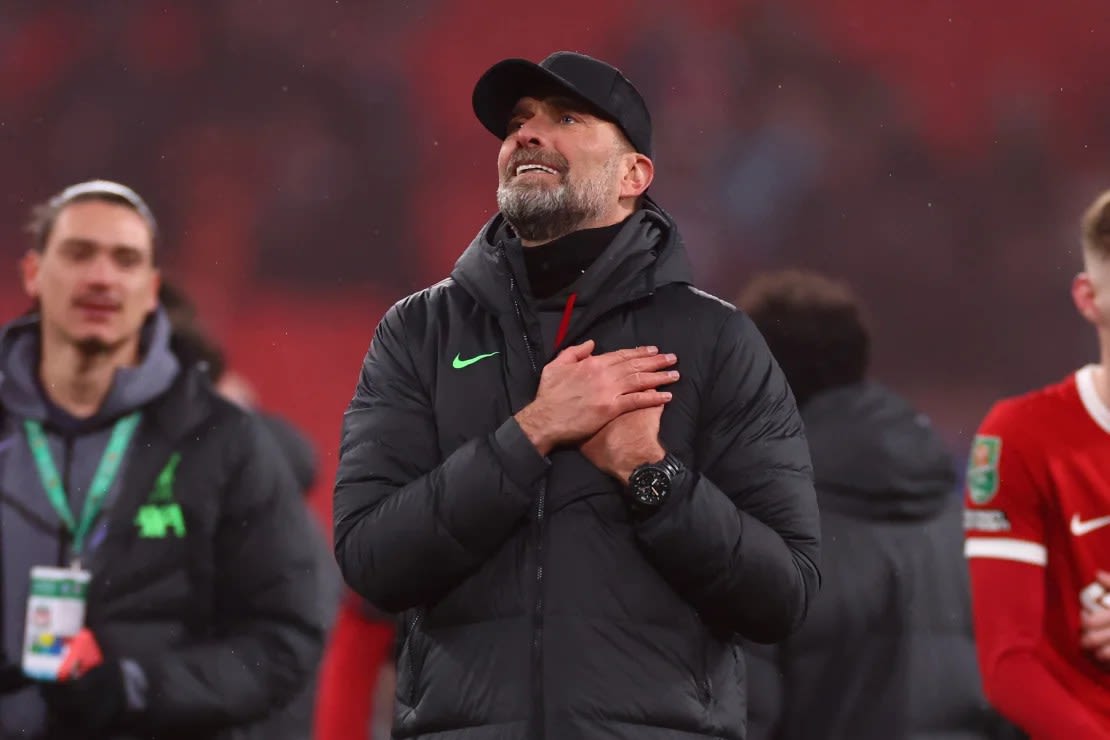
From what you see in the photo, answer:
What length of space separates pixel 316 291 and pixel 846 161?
Answer: 11.7ft

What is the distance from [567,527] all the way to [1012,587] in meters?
1.34

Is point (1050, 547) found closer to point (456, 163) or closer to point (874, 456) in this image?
point (874, 456)

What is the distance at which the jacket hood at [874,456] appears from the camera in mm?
3422

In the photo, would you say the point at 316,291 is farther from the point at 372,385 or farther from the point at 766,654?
the point at 372,385

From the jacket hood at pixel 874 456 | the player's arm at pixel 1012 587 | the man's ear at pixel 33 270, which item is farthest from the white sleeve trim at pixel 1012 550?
the man's ear at pixel 33 270

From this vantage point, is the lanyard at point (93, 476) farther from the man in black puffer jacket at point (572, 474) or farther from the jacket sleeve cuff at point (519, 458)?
the jacket sleeve cuff at point (519, 458)

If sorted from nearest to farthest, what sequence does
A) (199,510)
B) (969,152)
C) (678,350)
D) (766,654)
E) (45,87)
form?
(678,350)
(766,654)
(199,510)
(45,87)
(969,152)

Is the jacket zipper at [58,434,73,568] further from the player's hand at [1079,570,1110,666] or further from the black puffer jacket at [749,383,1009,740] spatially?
the player's hand at [1079,570,1110,666]

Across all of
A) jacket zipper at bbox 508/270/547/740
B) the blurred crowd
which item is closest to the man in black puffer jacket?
jacket zipper at bbox 508/270/547/740

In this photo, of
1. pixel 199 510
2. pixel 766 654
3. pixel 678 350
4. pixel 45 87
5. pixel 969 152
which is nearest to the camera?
pixel 678 350

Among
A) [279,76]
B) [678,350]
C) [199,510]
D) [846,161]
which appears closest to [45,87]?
[279,76]

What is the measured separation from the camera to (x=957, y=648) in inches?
137

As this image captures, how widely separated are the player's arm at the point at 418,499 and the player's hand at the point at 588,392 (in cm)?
3

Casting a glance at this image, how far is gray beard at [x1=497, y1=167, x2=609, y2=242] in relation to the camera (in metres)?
2.31
